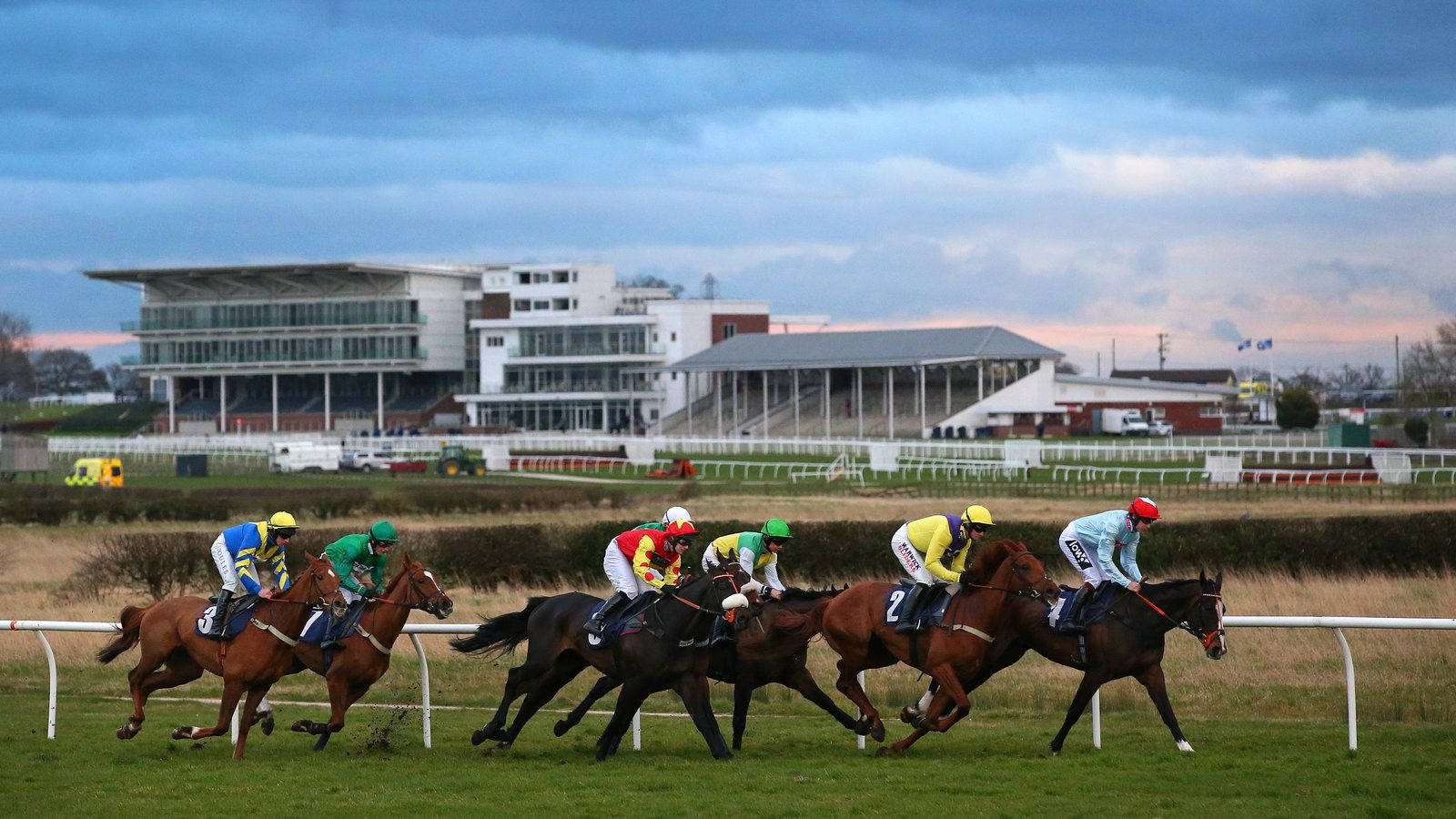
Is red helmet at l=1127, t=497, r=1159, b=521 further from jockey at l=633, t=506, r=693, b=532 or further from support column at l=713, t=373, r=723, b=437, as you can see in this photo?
support column at l=713, t=373, r=723, b=437

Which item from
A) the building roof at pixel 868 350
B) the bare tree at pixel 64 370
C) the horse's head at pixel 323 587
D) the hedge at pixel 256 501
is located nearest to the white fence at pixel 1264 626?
the horse's head at pixel 323 587

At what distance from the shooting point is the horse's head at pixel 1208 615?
346 inches

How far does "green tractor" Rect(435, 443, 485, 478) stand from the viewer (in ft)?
149

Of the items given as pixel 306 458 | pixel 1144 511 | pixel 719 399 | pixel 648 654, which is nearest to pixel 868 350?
pixel 719 399

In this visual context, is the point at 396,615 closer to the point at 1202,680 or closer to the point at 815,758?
the point at 815,758

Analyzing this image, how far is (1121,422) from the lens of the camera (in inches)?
2437

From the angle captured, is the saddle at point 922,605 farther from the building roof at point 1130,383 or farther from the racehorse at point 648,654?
the building roof at point 1130,383

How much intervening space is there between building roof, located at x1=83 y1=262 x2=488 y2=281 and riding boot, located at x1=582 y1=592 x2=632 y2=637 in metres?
71.4

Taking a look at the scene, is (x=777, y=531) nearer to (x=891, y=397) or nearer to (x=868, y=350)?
(x=891, y=397)

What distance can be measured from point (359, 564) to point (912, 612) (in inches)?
130

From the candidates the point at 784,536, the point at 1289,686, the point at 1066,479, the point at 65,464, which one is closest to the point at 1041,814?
the point at 784,536

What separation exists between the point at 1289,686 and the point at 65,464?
45.1 m

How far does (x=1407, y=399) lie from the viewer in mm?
54531

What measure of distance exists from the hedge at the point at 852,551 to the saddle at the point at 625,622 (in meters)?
8.00
